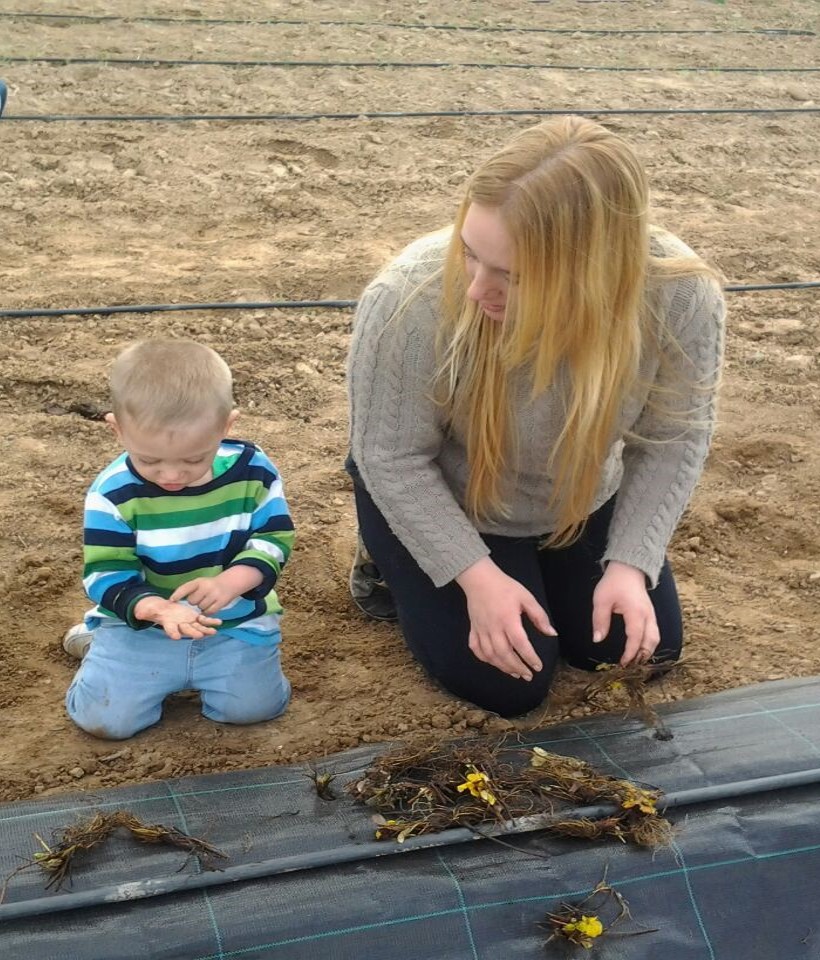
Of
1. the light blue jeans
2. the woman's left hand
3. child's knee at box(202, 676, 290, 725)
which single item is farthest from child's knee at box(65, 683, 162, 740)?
the woman's left hand

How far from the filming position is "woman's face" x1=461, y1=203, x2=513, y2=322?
1.89m

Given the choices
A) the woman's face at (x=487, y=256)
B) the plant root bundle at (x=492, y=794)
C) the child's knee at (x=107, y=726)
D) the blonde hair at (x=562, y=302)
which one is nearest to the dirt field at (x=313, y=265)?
the child's knee at (x=107, y=726)

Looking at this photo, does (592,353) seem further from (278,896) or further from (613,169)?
(278,896)

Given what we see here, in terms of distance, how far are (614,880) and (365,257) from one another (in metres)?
3.39

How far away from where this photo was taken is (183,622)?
6.80ft

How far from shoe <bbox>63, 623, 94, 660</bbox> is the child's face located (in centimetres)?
60

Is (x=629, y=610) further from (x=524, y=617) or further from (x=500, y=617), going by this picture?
(x=524, y=617)

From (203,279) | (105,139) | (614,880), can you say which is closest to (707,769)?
(614,880)

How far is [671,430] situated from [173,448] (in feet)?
3.47

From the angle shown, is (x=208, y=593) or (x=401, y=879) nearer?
(x=401, y=879)

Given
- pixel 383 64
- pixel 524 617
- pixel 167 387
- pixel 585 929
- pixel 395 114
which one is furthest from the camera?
pixel 383 64

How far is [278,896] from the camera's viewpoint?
66.8 inches

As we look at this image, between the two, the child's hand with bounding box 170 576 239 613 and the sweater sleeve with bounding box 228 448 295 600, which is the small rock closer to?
the sweater sleeve with bounding box 228 448 295 600

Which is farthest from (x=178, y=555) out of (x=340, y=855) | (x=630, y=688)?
(x=630, y=688)
